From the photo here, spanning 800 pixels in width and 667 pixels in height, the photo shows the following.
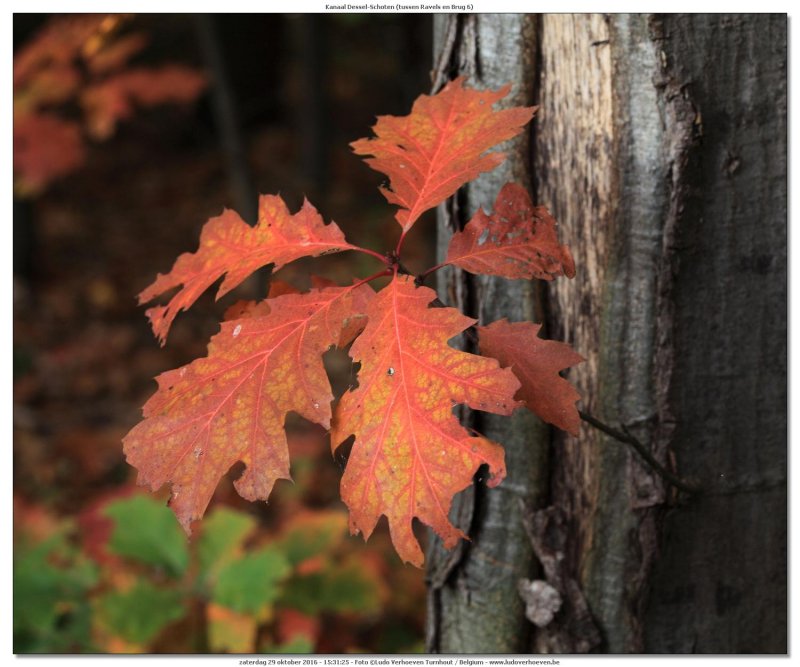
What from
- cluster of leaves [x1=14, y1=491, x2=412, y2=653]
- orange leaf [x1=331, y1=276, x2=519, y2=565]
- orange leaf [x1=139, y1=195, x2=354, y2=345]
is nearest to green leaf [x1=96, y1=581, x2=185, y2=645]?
cluster of leaves [x1=14, y1=491, x2=412, y2=653]

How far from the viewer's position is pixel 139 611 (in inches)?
71.8

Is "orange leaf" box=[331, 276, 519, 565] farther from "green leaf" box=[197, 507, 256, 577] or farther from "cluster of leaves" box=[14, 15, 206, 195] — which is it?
"cluster of leaves" box=[14, 15, 206, 195]

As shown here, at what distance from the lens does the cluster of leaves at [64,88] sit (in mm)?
2795

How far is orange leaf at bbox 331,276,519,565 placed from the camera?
0.83 metres

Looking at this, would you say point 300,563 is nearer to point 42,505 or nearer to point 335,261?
point 42,505

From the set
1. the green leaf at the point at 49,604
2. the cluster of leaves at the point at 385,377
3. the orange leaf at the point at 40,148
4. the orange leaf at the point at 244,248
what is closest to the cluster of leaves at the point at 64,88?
the orange leaf at the point at 40,148

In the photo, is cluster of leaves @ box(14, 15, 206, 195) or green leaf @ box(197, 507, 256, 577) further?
cluster of leaves @ box(14, 15, 206, 195)

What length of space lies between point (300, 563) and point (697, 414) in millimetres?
1218

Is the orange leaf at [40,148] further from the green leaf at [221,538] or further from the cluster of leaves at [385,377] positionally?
the cluster of leaves at [385,377]

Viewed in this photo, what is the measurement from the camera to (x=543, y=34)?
1.20m

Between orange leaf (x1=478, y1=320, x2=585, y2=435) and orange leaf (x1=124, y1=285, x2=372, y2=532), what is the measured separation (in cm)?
21

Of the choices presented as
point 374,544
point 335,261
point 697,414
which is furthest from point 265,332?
point 335,261

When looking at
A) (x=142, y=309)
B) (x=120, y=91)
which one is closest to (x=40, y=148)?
(x=120, y=91)

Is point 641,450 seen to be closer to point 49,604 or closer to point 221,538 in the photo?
point 221,538
